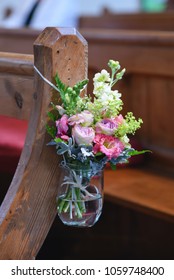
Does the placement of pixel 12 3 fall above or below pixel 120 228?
above

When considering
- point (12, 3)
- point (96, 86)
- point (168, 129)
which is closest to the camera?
point (96, 86)

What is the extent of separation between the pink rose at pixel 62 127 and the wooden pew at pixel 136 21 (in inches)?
131

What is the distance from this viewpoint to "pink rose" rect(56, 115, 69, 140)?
1083 mm

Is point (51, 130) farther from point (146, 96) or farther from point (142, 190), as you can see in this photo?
point (146, 96)

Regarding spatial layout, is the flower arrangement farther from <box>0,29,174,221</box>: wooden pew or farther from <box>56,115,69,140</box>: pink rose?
<box>0,29,174,221</box>: wooden pew

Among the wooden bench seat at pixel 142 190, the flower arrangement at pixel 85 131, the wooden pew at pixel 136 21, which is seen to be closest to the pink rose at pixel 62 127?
the flower arrangement at pixel 85 131

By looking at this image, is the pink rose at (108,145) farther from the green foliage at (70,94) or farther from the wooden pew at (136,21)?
the wooden pew at (136,21)

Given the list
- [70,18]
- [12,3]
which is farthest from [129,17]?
[12,3]

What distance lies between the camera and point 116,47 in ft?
9.10

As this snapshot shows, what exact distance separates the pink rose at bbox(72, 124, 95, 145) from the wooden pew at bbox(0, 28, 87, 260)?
0.22 feet

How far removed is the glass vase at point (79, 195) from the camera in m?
1.13

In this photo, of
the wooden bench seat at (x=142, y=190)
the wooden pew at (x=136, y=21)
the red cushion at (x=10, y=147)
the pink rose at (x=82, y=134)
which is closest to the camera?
the pink rose at (x=82, y=134)
